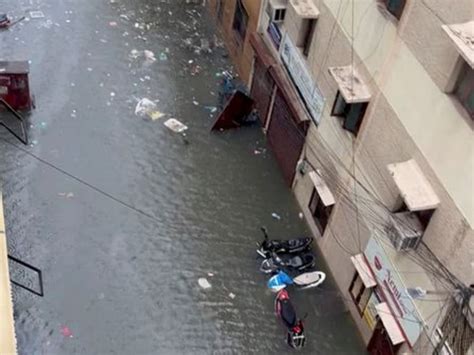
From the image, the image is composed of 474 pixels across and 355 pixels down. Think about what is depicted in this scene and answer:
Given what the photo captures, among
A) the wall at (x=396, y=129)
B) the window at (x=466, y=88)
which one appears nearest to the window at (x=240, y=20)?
the wall at (x=396, y=129)

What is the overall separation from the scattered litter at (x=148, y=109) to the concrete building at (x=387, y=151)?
2.70 meters

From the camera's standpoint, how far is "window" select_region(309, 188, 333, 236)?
13155 mm

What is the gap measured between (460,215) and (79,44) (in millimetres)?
11165

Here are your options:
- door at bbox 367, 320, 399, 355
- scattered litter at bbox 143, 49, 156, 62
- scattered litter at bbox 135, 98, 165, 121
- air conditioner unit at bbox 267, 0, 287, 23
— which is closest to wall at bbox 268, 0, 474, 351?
door at bbox 367, 320, 399, 355

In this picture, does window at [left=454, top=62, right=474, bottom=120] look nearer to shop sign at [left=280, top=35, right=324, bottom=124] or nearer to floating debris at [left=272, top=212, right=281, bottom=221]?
shop sign at [left=280, top=35, right=324, bottom=124]

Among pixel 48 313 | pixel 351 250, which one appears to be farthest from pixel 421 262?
pixel 48 313

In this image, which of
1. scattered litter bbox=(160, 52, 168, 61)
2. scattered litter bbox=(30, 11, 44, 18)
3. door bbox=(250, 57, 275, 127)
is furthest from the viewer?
scattered litter bbox=(30, 11, 44, 18)

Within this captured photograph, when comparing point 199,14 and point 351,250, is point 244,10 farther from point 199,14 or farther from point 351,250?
point 351,250

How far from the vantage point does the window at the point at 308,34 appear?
12.9 metres

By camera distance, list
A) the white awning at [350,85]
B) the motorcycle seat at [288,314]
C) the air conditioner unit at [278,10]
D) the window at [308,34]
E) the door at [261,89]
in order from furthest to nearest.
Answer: the door at [261,89] < the air conditioner unit at [278,10] < the window at [308,34] < the motorcycle seat at [288,314] < the white awning at [350,85]

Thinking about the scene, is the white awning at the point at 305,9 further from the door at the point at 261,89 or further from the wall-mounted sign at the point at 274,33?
the door at the point at 261,89

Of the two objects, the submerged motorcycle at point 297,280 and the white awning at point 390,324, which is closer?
the white awning at point 390,324

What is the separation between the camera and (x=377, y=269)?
449 inches

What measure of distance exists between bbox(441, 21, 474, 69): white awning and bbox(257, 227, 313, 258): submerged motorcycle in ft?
19.4
